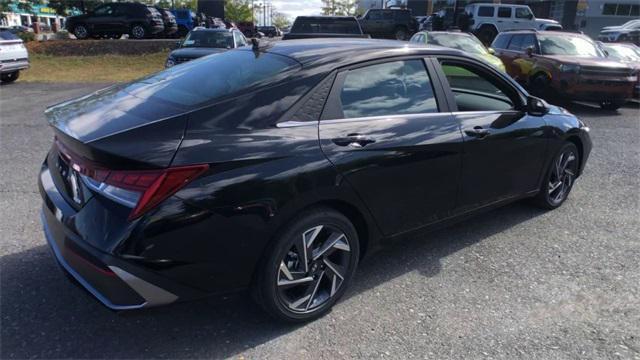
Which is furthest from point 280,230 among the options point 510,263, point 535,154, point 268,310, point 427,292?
point 535,154

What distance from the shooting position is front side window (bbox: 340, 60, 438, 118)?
9.97ft

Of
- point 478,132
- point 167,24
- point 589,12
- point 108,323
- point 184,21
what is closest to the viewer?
point 108,323

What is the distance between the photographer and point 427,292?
322cm

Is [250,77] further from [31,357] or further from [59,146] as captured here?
[31,357]

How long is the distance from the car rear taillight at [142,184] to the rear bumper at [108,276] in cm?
26

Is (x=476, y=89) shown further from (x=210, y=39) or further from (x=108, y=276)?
(x=210, y=39)

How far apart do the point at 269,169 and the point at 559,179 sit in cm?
335

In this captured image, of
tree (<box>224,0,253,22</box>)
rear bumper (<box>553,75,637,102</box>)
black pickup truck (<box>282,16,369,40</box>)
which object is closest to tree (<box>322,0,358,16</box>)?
tree (<box>224,0,253,22</box>)

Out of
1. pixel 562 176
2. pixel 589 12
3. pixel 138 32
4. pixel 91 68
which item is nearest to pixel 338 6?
pixel 589 12

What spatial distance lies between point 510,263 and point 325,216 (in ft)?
5.64

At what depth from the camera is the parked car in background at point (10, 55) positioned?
13.6m

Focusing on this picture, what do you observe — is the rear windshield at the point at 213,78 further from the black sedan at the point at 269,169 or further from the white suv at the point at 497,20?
the white suv at the point at 497,20

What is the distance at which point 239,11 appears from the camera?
8006cm

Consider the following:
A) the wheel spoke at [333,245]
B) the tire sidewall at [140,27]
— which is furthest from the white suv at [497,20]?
the wheel spoke at [333,245]
